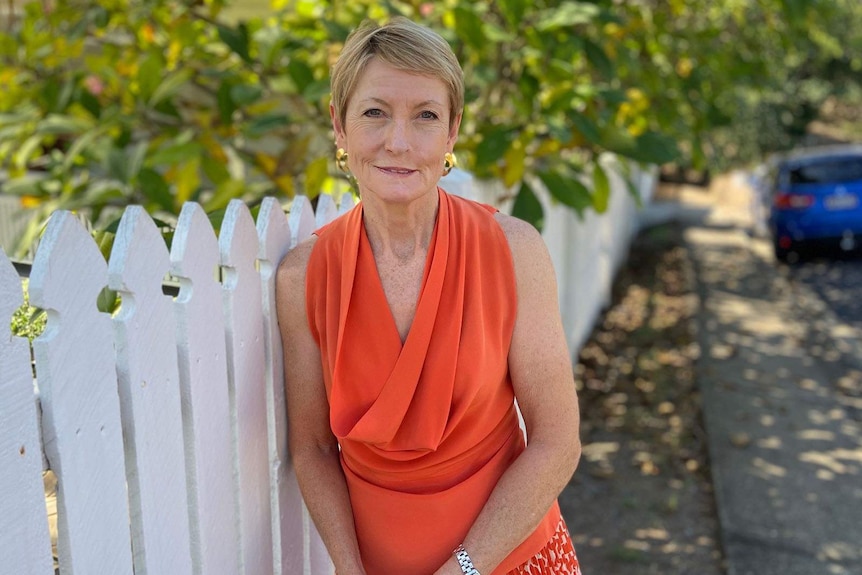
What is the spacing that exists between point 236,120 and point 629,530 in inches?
99.4

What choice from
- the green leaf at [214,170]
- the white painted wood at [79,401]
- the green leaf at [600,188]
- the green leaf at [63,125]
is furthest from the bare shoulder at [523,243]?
the green leaf at [63,125]

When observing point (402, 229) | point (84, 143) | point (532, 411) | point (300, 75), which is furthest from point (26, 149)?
point (532, 411)

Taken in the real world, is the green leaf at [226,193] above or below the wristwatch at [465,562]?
above

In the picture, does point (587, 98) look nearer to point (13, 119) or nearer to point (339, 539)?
point (339, 539)

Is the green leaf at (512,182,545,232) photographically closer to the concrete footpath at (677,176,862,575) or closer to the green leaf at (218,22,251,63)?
the green leaf at (218,22,251,63)

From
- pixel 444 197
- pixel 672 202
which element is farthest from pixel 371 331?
pixel 672 202

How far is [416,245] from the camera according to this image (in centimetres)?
167

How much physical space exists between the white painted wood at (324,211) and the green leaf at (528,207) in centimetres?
111

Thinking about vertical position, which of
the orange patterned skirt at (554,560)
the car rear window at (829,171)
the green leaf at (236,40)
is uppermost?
the green leaf at (236,40)

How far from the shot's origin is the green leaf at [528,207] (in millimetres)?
3113

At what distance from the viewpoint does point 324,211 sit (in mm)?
2094

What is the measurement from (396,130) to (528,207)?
1644 millimetres

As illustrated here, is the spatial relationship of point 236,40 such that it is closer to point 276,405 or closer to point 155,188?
point 155,188

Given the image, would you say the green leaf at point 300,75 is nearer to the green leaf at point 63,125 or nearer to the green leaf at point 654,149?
the green leaf at point 63,125
